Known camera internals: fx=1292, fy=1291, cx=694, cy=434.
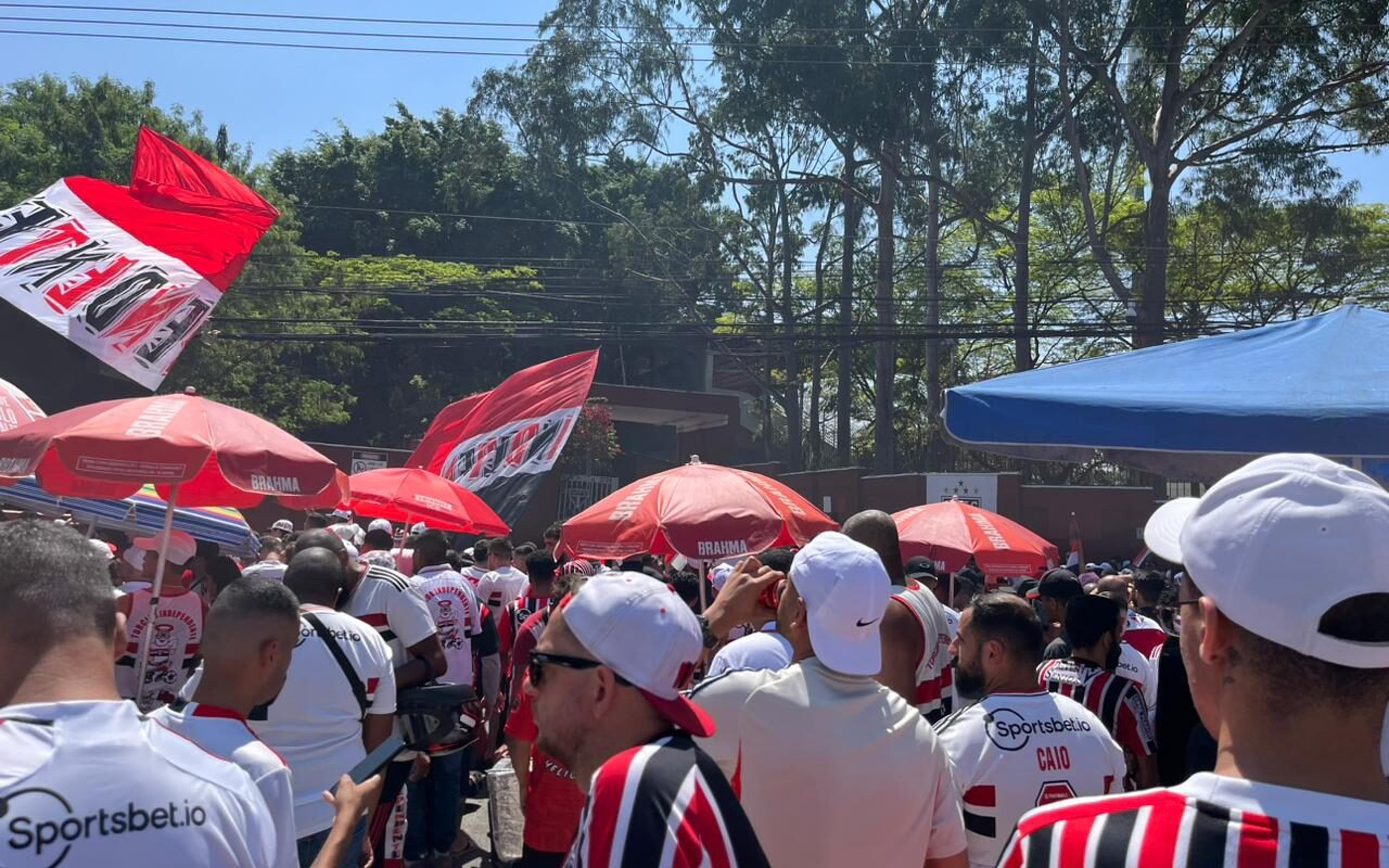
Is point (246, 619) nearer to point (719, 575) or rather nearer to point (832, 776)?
point (832, 776)

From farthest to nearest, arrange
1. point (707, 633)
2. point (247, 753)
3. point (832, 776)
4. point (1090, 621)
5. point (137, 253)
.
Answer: point (137, 253) → point (1090, 621) → point (707, 633) → point (832, 776) → point (247, 753)

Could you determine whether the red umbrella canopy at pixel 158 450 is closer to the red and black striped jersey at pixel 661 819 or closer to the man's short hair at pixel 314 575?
the man's short hair at pixel 314 575

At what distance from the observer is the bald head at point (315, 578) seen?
17.7 ft

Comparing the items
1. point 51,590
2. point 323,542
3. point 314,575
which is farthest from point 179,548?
point 51,590

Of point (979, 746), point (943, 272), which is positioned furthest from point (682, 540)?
point (943, 272)

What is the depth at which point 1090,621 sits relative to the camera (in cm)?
547

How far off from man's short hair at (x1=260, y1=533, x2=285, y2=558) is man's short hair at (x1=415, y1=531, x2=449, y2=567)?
1.96 meters

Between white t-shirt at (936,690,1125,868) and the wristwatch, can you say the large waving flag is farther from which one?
white t-shirt at (936,690,1125,868)

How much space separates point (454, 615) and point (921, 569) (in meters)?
3.45

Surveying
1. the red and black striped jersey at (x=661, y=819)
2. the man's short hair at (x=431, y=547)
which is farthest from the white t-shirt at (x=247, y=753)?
the man's short hair at (x=431, y=547)

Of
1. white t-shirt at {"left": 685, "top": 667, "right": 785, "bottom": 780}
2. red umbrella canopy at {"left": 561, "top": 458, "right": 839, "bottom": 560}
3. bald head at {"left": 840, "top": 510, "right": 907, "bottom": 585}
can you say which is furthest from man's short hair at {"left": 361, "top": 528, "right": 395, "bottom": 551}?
white t-shirt at {"left": 685, "top": 667, "right": 785, "bottom": 780}

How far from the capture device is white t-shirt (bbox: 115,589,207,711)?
6945 millimetres

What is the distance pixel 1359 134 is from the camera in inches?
1082

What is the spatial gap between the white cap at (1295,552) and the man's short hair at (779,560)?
4.47 m
